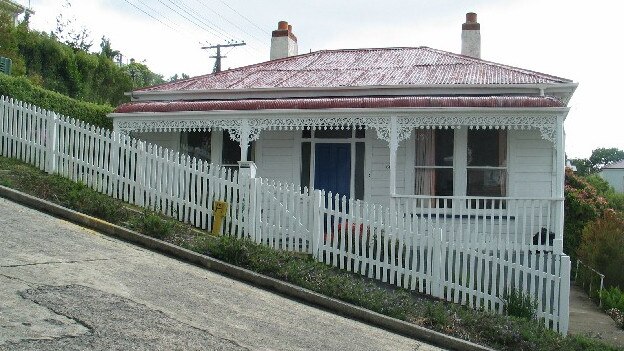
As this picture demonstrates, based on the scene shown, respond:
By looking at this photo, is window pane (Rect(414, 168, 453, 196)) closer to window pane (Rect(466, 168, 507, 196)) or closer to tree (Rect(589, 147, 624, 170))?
window pane (Rect(466, 168, 507, 196))

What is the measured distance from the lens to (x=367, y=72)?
1627 centimetres

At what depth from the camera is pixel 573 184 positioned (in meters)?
19.8

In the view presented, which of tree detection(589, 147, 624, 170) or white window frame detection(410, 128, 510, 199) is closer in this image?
white window frame detection(410, 128, 510, 199)

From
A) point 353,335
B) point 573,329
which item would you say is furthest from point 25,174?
A: point 573,329

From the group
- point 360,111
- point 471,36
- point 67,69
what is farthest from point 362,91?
point 67,69

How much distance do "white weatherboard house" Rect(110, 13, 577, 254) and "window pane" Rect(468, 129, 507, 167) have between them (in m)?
0.02

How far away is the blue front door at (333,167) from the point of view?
15211 millimetres

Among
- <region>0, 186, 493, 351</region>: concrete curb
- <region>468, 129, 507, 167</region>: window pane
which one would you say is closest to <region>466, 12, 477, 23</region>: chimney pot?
<region>468, 129, 507, 167</region>: window pane

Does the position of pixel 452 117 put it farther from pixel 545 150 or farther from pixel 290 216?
pixel 290 216

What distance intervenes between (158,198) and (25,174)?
2409 mm

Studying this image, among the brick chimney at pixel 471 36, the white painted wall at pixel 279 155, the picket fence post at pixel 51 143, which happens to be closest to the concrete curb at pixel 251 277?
the picket fence post at pixel 51 143

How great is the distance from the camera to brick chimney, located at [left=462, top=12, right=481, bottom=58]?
722 inches

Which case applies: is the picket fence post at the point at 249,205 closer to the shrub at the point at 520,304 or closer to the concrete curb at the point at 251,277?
the concrete curb at the point at 251,277

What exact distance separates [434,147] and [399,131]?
160 cm
